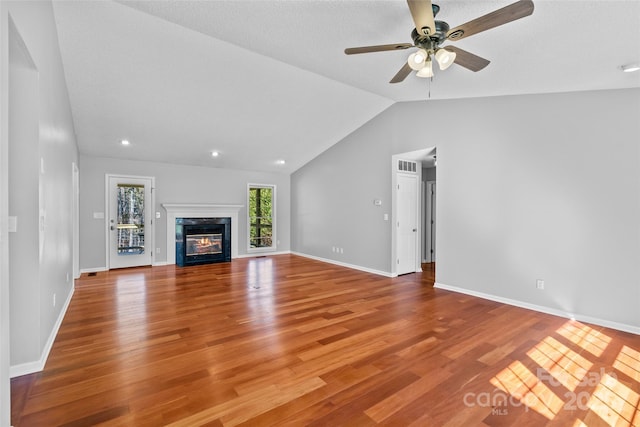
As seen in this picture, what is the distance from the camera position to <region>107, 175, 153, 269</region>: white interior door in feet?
22.0

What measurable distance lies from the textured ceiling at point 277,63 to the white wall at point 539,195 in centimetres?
33

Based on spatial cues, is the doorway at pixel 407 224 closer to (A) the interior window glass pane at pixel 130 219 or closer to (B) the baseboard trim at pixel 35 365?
(B) the baseboard trim at pixel 35 365

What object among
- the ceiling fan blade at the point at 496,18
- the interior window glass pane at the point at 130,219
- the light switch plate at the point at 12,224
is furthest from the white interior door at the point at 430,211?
the light switch plate at the point at 12,224

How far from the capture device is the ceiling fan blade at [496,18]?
187 centimetres

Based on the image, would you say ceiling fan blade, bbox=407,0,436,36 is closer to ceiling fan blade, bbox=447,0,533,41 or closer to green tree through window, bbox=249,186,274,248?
ceiling fan blade, bbox=447,0,533,41

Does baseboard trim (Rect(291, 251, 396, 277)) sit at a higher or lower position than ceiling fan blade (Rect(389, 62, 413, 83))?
lower

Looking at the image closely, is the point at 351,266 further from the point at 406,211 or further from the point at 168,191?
the point at 168,191

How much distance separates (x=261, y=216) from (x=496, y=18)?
7502 mm

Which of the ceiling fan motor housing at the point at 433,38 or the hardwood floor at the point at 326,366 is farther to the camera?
the ceiling fan motor housing at the point at 433,38

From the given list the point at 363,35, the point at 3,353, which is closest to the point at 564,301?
the point at 363,35

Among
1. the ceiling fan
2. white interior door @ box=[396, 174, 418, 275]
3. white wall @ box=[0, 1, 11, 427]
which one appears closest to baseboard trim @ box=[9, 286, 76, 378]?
white wall @ box=[0, 1, 11, 427]

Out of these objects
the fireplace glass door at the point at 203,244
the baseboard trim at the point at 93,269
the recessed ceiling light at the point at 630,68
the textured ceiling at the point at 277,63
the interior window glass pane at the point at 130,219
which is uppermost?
the textured ceiling at the point at 277,63

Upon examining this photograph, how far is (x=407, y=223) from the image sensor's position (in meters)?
6.26

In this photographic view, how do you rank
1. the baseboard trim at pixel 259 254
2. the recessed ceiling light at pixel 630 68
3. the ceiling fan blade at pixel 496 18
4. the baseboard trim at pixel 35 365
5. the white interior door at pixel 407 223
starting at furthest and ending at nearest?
the baseboard trim at pixel 259 254 < the white interior door at pixel 407 223 < the recessed ceiling light at pixel 630 68 < the baseboard trim at pixel 35 365 < the ceiling fan blade at pixel 496 18
